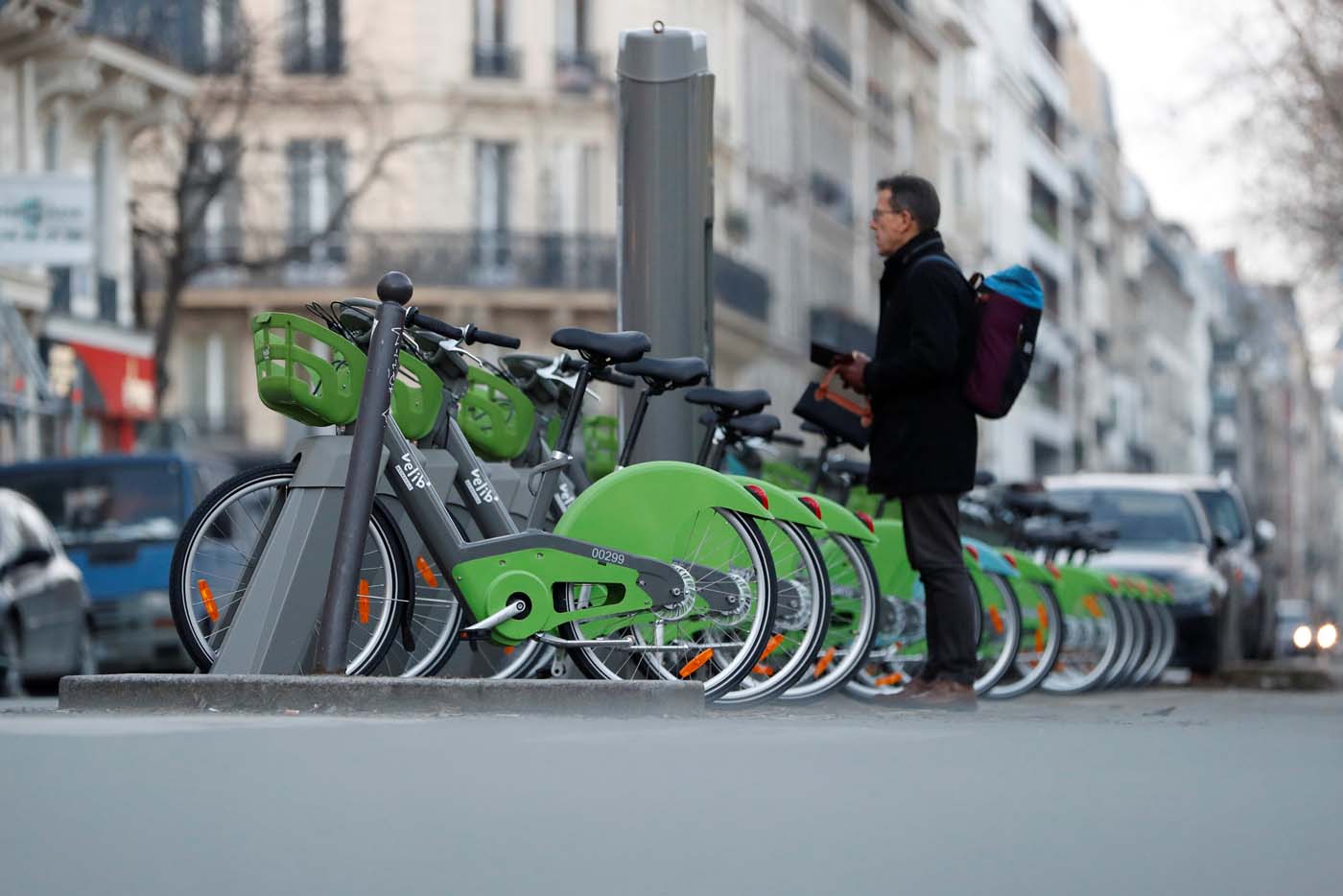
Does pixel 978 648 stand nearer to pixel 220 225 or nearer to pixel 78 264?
pixel 78 264

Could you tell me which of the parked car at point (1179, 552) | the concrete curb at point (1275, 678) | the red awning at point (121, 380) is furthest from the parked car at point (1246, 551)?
the red awning at point (121, 380)

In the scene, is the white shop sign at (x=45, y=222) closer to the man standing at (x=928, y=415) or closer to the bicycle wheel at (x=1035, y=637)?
the bicycle wheel at (x=1035, y=637)

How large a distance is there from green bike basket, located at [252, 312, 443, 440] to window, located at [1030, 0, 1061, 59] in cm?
9088

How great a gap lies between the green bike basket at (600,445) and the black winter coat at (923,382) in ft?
5.05

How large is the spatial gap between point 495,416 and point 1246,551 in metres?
14.5

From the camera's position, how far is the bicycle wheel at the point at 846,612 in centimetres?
952

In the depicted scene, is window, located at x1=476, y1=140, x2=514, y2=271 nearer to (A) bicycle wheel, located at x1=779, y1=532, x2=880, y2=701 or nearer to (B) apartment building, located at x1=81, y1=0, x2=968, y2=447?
(B) apartment building, located at x1=81, y1=0, x2=968, y2=447

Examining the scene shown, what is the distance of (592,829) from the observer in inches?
200

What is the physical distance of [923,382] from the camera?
32.7 feet

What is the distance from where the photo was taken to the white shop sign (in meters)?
29.9

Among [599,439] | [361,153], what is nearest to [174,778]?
[599,439]

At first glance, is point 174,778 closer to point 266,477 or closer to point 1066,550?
point 266,477

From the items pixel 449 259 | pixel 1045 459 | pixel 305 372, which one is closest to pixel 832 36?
pixel 449 259

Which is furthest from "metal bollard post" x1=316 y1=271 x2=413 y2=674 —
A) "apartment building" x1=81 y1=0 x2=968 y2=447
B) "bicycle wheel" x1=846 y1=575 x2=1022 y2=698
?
"apartment building" x1=81 y1=0 x2=968 y2=447
